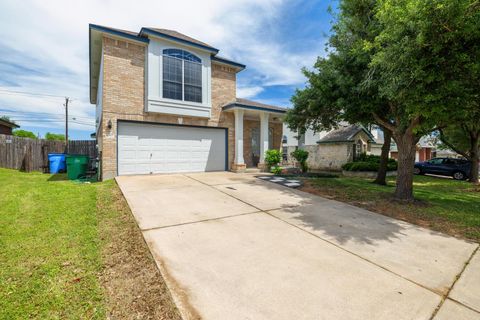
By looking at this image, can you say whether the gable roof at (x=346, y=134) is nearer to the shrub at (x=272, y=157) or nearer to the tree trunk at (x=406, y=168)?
the shrub at (x=272, y=157)

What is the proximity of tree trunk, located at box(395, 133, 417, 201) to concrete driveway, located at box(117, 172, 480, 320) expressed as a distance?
2.53m

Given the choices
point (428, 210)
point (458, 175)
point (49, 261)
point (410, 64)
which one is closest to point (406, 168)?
point (428, 210)

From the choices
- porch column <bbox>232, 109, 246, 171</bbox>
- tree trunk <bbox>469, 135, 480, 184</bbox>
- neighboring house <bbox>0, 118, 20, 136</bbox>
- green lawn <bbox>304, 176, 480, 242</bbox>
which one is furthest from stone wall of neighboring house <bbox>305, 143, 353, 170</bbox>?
neighboring house <bbox>0, 118, 20, 136</bbox>

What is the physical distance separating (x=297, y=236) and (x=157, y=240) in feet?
7.67

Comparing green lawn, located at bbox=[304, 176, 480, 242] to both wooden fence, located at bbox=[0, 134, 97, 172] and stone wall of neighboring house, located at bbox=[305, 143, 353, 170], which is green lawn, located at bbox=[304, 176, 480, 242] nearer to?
stone wall of neighboring house, located at bbox=[305, 143, 353, 170]

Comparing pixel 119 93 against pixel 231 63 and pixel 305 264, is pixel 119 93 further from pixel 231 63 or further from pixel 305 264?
pixel 305 264

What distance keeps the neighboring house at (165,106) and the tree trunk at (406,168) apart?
6.69m

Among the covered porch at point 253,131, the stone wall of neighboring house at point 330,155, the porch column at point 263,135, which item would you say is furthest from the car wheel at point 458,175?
the porch column at point 263,135

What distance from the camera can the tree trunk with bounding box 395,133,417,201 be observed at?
6.88 meters

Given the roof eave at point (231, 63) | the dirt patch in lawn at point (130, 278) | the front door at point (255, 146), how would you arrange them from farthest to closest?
the front door at point (255, 146), the roof eave at point (231, 63), the dirt patch in lawn at point (130, 278)

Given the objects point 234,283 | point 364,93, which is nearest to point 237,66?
point 364,93

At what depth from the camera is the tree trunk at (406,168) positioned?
22.6 ft

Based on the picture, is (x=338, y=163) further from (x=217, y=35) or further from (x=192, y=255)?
(x=192, y=255)

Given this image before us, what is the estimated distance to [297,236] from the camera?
3.77 m
